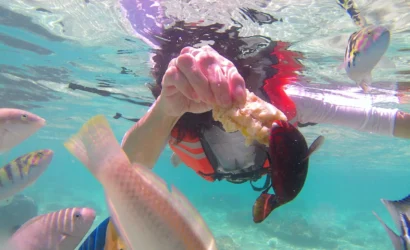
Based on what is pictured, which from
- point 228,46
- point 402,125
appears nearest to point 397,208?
point 402,125

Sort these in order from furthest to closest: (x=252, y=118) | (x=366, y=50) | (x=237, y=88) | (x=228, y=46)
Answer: (x=228, y=46)
(x=366, y=50)
(x=237, y=88)
(x=252, y=118)

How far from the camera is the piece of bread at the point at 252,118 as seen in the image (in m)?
1.67

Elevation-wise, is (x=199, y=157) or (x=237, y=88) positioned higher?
(x=237, y=88)

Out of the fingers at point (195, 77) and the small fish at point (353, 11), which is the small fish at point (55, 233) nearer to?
the fingers at point (195, 77)

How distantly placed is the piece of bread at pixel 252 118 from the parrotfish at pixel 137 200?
25.4 inches

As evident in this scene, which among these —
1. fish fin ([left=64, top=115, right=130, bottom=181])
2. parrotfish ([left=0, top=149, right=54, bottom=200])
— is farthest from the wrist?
parrotfish ([left=0, top=149, right=54, bottom=200])

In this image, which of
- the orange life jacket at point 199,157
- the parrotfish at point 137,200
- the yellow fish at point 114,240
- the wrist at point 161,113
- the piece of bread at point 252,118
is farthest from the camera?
the orange life jacket at point 199,157

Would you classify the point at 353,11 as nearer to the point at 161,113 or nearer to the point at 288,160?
the point at 161,113

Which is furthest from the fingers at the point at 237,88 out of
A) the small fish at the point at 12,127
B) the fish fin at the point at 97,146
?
the small fish at the point at 12,127

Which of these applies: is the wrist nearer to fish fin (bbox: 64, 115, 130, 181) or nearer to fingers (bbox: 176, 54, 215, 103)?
fingers (bbox: 176, 54, 215, 103)

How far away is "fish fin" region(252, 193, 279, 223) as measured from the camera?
1.33m

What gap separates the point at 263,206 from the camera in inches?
53.1

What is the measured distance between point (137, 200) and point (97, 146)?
12.5 inches

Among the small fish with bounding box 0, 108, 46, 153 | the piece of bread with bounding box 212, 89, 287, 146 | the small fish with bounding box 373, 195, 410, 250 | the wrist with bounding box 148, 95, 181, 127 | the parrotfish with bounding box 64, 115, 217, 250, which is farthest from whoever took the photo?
the small fish with bounding box 0, 108, 46, 153
